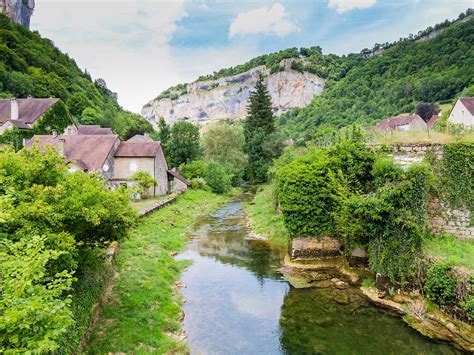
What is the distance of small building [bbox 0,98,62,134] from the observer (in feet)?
136

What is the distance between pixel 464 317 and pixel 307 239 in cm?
778

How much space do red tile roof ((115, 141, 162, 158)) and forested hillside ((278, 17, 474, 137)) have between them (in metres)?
42.7

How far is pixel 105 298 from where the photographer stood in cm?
1237

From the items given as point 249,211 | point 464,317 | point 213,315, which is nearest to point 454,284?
point 464,317

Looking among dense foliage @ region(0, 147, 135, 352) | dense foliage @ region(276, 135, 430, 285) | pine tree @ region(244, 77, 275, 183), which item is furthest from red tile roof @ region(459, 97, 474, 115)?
dense foliage @ region(0, 147, 135, 352)

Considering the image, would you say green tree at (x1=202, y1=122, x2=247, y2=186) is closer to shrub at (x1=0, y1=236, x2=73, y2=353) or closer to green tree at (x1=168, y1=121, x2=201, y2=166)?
green tree at (x1=168, y1=121, x2=201, y2=166)

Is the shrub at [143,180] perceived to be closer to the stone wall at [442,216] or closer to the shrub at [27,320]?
the stone wall at [442,216]

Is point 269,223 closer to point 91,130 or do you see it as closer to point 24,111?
point 24,111

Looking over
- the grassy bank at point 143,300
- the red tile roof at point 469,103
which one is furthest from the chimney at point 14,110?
the red tile roof at point 469,103

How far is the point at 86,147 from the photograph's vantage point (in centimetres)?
3519

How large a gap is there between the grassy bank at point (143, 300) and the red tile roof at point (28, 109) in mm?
29346

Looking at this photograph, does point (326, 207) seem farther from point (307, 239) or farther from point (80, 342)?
point (80, 342)

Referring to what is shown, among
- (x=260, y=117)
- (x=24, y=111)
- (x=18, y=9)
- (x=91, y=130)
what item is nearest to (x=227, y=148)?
(x=260, y=117)

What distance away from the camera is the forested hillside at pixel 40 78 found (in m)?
63.8
